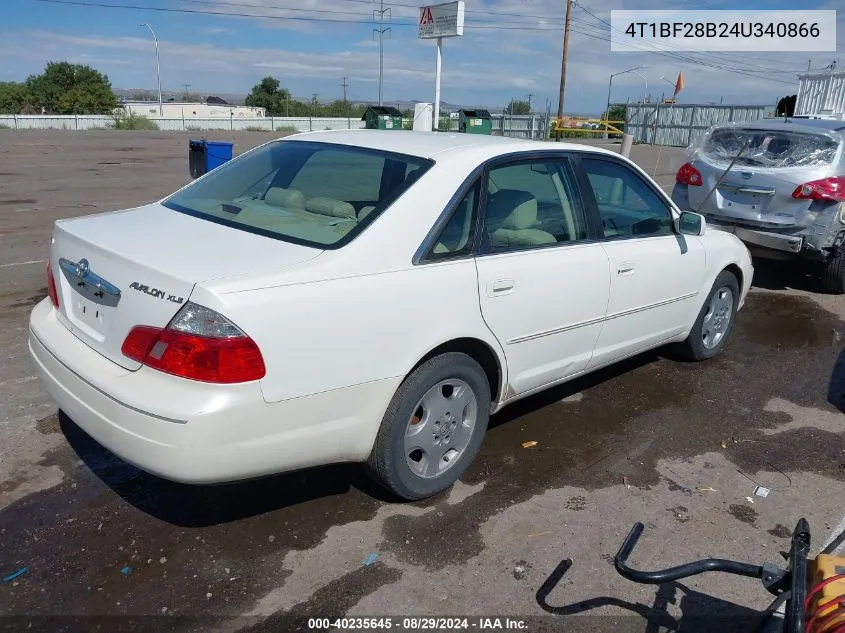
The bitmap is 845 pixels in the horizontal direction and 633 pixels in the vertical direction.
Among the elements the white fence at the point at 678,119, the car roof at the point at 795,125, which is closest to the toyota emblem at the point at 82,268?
the car roof at the point at 795,125

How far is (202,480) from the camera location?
2.67 meters

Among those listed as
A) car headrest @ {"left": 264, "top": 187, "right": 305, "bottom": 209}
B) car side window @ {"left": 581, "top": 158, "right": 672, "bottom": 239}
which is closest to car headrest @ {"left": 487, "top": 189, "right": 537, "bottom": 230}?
car side window @ {"left": 581, "top": 158, "right": 672, "bottom": 239}

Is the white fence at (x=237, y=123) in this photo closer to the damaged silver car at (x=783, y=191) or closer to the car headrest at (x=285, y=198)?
the damaged silver car at (x=783, y=191)

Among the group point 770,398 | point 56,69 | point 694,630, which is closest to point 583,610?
point 694,630

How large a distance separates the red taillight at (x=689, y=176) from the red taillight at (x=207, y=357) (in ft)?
22.2

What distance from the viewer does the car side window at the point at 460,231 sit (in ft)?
10.7

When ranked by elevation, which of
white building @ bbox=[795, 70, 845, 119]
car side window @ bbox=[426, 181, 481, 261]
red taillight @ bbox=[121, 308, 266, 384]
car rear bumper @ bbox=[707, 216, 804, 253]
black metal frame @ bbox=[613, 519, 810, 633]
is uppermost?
white building @ bbox=[795, 70, 845, 119]

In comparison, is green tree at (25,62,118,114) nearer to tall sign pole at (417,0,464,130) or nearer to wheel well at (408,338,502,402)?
tall sign pole at (417,0,464,130)

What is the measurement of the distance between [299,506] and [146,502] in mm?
712

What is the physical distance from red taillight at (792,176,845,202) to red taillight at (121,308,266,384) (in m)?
6.53

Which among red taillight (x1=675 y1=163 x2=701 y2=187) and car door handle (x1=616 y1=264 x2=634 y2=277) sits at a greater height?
red taillight (x1=675 y1=163 x2=701 y2=187)

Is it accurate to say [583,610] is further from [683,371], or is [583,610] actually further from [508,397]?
[683,371]

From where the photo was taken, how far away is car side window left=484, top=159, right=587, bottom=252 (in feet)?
11.8

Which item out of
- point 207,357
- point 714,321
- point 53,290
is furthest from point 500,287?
point 714,321
